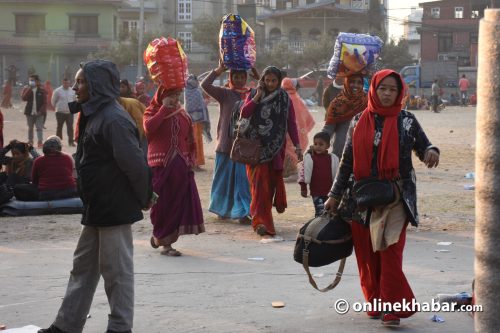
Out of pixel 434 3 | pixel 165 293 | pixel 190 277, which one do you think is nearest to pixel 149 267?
pixel 190 277

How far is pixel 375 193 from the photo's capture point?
6.42m

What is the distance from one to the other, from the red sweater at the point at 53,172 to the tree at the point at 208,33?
203 feet

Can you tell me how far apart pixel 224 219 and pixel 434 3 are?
3129 inches

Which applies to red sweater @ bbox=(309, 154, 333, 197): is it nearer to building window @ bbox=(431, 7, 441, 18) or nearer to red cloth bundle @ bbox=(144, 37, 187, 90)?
red cloth bundle @ bbox=(144, 37, 187, 90)

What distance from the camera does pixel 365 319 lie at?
22.2 feet

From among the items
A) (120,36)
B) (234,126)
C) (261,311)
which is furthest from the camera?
(120,36)

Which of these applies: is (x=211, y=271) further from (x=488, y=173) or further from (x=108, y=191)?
(x=488, y=173)

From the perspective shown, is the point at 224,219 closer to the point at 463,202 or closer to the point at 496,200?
the point at 463,202

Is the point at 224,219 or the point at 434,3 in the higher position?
the point at 434,3

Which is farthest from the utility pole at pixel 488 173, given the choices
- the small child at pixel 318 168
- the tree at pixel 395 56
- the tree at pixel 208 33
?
the tree at pixel 395 56

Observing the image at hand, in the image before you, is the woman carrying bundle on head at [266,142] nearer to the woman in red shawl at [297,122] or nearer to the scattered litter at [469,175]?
the woman in red shawl at [297,122]

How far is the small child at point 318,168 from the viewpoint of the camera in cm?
1048

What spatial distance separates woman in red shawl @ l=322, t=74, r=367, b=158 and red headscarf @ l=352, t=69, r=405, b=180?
14.7 feet

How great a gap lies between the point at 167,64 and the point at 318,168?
1939mm
